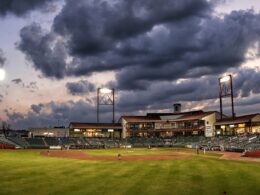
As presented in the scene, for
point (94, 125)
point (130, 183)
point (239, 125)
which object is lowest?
point (130, 183)

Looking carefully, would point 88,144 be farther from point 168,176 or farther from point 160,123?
point 168,176

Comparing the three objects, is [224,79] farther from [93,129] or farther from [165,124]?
[93,129]

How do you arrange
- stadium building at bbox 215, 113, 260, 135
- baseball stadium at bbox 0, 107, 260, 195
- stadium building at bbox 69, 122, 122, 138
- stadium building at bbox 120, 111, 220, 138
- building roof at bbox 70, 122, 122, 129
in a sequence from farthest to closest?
1. building roof at bbox 70, 122, 122, 129
2. stadium building at bbox 69, 122, 122, 138
3. stadium building at bbox 120, 111, 220, 138
4. stadium building at bbox 215, 113, 260, 135
5. baseball stadium at bbox 0, 107, 260, 195

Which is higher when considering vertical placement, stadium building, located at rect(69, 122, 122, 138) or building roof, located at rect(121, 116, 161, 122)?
building roof, located at rect(121, 116, 161, 122)

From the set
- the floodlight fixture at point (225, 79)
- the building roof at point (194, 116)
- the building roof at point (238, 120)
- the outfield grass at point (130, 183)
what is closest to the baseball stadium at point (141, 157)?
the outfield grass at point (130, 183)

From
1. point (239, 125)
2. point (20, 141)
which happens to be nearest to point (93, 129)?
point (20, 141)

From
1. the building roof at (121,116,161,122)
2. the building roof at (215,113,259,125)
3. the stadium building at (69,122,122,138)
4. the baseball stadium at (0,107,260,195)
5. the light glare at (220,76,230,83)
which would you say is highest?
the light glare at (220,76,230,83)

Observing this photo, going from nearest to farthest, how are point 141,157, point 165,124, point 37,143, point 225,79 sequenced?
point 141,157 → point 37,143 → point 225,79 → point 165,124

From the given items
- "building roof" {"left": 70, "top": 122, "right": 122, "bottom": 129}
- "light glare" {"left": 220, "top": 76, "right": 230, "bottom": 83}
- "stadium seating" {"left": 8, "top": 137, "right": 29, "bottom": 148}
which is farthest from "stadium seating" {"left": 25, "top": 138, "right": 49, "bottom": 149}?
"light glare" {"left": 220, "top": 76, "right": 230, "bottom": 83}

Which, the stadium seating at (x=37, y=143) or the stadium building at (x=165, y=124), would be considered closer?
the stadium seating at (x=37, y=143)

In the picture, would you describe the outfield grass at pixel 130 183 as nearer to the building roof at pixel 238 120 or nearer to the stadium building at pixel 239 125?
the stadium building at pixel 239 125

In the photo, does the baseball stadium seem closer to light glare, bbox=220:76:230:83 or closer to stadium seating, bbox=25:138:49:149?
stadium seating, bbox=25:138:49:149

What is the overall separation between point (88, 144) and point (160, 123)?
36.1 m

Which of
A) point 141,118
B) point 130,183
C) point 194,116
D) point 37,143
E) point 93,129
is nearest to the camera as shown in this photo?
point 130,183
